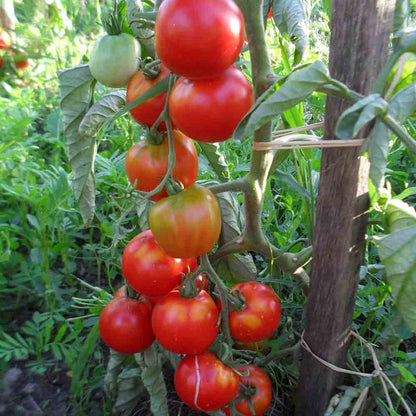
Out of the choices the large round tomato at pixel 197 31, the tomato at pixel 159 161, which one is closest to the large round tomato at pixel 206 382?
the tomato at pixel 159 161

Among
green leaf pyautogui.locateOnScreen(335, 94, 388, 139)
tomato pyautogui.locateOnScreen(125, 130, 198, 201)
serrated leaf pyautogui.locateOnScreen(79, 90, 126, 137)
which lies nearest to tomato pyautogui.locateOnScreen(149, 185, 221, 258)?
tomato pyautogui.locateOnScreen(125, 130, 198, 201)

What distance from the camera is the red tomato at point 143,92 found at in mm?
745

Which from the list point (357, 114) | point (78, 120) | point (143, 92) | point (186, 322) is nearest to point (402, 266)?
point (357, 114)

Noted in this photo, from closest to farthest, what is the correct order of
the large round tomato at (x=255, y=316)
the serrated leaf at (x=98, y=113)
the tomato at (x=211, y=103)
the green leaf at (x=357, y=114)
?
the green leaf at (x=357, y=114) < the tomato at (x=211, y=103) < the serrated leaf at (x=98, y=113) < the large round tomato at (x=255, y=316)

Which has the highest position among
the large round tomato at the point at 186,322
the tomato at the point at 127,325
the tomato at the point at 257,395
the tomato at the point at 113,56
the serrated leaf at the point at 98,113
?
the tomato at the point at 113,56

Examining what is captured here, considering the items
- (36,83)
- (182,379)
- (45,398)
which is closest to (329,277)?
(182,379)

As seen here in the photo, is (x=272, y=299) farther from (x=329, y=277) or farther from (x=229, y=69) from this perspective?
(x=229, y=69)

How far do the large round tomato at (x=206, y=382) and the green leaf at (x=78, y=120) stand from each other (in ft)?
1.21

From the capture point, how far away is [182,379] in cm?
88

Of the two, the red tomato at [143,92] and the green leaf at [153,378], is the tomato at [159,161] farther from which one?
the green leaf at [153,378]

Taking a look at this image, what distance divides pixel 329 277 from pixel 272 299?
0.12m

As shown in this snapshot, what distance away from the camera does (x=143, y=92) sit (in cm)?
74

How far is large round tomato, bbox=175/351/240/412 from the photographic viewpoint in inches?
33.5

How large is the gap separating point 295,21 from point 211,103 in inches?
8.2
